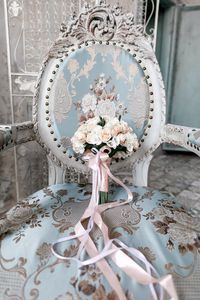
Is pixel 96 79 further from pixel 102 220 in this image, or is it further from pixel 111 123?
pixel 102 220

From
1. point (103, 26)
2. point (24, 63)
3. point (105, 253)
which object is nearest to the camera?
point (105, 253)

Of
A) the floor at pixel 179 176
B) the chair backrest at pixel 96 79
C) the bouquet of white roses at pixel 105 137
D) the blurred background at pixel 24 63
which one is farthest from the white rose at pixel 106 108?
the floor at pixel 179 176

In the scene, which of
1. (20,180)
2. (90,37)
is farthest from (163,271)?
(20,180)

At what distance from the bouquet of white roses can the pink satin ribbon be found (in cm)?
3

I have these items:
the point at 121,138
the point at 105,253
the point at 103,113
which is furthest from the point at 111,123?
the point at 105,253

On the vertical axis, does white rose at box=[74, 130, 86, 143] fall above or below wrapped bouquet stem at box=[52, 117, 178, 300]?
above

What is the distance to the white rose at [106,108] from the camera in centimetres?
80

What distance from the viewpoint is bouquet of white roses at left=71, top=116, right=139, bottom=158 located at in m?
0.60

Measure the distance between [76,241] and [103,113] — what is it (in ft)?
1.34

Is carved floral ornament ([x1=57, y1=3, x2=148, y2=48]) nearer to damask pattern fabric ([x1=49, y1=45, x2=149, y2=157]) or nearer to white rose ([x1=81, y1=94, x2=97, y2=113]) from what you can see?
damask pattern fabric ([x1=49, y1=45, x2=149, y2=157])

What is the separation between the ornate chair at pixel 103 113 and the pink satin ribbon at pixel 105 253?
2cm

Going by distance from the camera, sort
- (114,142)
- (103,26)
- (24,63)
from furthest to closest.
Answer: (24,63) → (103,26) → (114,142)

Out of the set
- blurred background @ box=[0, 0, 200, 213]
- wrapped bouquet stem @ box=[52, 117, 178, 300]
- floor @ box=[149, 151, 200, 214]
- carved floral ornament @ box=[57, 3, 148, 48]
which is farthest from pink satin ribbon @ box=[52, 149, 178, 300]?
floor @ box=[149, 151, 200, 214]

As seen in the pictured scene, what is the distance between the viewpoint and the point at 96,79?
2.61ft
